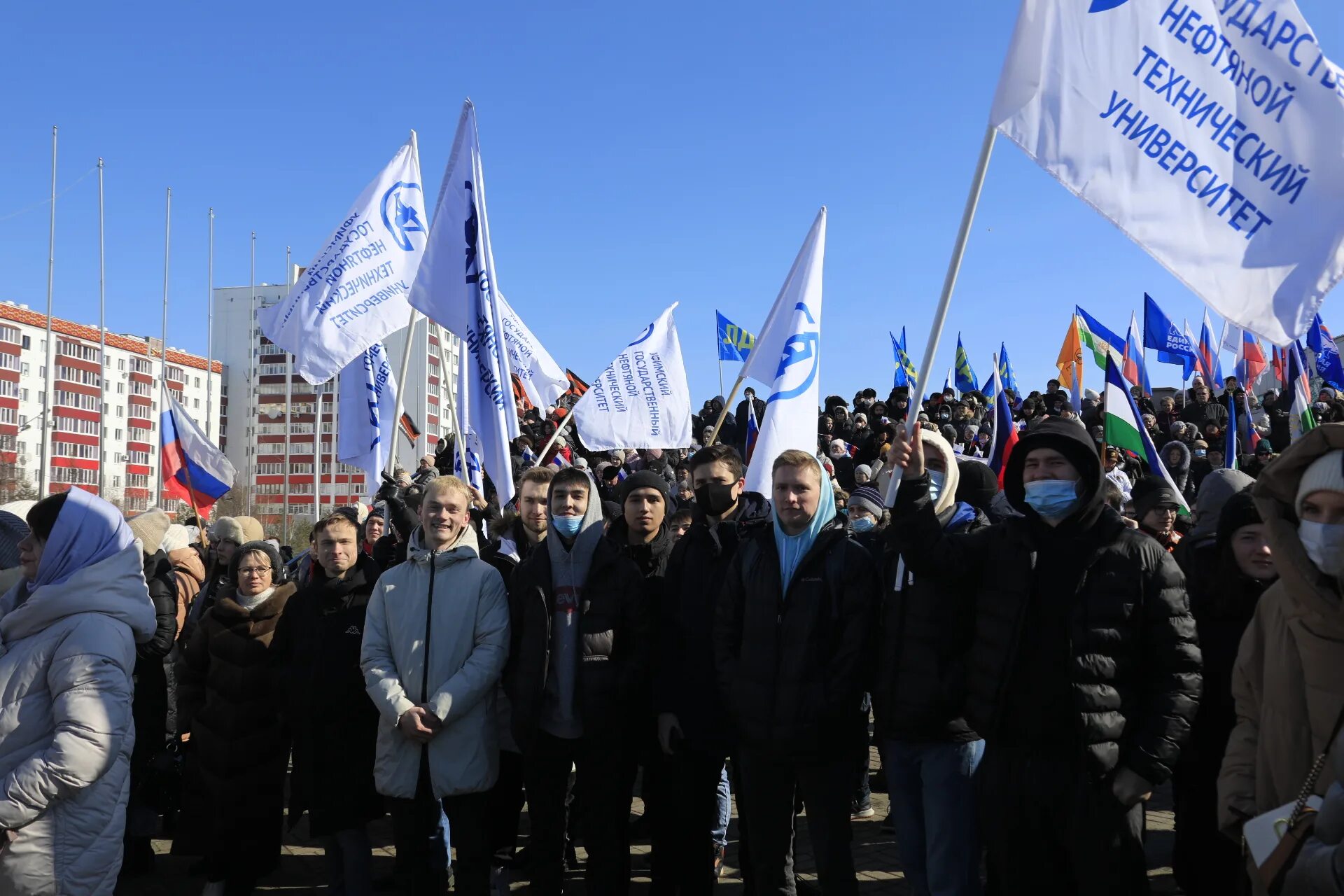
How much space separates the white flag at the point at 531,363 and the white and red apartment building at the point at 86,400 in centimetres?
6502

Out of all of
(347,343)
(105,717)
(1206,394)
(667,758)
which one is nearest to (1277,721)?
(667,758)

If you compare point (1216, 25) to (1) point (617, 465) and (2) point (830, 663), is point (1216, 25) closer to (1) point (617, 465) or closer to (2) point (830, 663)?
(2) point (830, 663)

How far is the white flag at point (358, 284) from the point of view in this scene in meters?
9.40

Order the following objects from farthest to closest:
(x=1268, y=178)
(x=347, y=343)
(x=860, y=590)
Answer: (x=347, y=343) → (x=860, y=590) → (x=1268, y=178)

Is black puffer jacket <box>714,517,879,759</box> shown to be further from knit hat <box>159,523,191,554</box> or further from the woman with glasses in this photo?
knit hat <box>159,523,191,554</box>

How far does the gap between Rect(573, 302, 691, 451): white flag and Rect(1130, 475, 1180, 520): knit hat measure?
220 inches

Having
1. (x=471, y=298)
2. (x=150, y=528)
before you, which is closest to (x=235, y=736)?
(x=150, y=528)

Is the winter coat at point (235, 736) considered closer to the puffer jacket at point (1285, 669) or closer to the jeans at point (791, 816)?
the jeans at point (791, 816)

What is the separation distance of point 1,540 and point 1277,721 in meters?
5.57

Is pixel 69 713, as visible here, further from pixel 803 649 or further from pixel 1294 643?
pixel 1294 643

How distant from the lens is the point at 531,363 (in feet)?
43.2

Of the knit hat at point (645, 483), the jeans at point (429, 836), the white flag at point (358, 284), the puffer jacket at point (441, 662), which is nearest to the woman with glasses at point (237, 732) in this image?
the puffer jacket at point (441, 662)

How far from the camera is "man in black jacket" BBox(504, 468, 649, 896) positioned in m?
4.78

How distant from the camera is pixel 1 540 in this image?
520 centimetres
